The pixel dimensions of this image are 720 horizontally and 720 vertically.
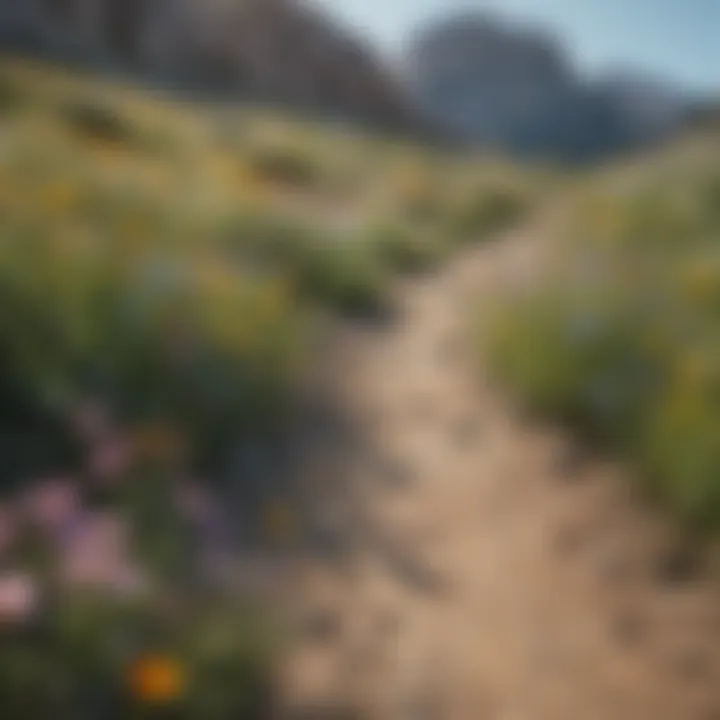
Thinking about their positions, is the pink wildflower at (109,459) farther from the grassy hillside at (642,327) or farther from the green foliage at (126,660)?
the grassy hillside at (642,327)

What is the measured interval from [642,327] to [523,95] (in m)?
0.97

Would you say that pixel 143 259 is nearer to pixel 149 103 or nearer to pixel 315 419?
pixel 315 419

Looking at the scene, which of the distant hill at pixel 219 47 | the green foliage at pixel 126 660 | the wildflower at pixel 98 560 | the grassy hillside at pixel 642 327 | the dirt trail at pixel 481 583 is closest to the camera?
the green foliage at pixel 126 660

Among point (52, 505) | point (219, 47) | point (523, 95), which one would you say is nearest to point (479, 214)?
point (219, 47)

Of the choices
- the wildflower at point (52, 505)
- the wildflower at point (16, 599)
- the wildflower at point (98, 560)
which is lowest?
the wildflower at point (16, 599)

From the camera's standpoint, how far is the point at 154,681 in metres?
1.67

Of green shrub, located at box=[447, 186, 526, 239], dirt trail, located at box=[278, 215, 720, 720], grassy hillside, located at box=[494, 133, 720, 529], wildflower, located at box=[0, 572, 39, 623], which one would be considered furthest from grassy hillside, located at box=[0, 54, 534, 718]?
green shrub, located at box=[447, 186, 526, 239]

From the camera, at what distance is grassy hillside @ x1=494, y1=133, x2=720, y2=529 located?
2596 mm

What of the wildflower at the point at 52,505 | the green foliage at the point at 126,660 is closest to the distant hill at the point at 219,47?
the wildflower at the point at 52,505

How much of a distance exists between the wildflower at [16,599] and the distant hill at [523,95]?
5.82 ft

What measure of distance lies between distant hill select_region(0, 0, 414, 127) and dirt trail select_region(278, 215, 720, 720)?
1.70 metres

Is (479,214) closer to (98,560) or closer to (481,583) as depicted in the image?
(481,583)

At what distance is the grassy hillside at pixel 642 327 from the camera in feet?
8.52

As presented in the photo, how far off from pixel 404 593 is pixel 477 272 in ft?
11.5
